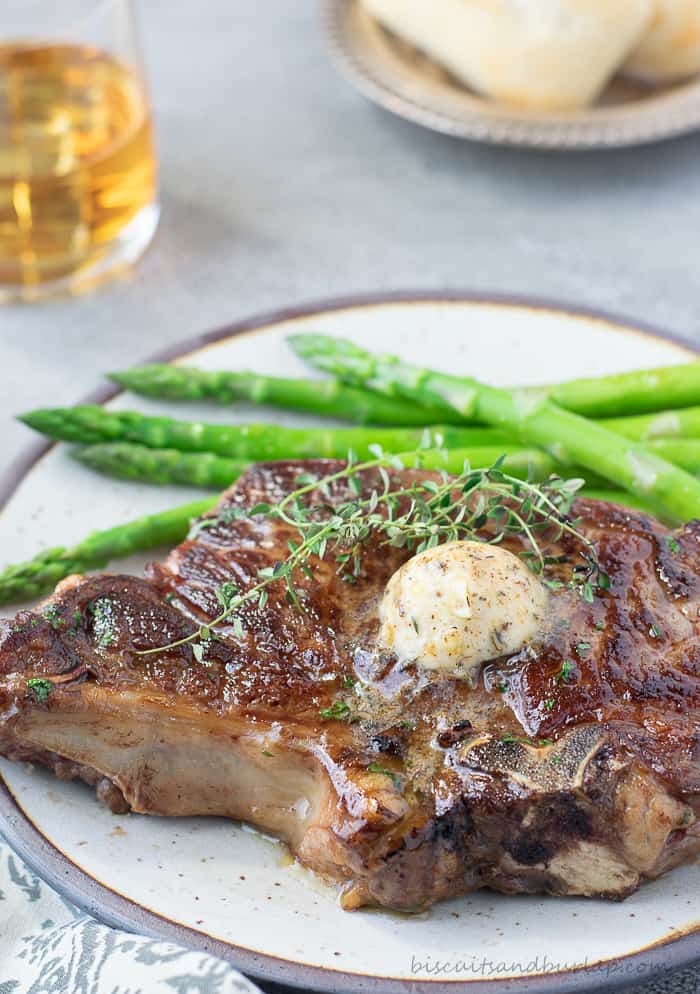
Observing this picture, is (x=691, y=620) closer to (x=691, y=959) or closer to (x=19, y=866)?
(x=691, y=959)

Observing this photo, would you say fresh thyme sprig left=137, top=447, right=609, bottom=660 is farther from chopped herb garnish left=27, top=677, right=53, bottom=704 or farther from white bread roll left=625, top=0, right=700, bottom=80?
white bread roll left=625, top=0, right=700, bottom=80

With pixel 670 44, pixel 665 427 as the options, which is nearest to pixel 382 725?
pixel 665 427

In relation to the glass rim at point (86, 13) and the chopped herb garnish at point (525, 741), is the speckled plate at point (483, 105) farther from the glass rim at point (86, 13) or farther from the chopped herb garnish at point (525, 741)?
the chopped herb garnish at point (525, 741)

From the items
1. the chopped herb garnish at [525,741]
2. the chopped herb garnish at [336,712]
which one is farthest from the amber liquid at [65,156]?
the chopped herb garnish at [525,741]

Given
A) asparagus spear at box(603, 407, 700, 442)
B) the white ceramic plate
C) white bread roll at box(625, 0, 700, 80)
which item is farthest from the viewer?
white bread roll at box(625, 0, 700, 80)

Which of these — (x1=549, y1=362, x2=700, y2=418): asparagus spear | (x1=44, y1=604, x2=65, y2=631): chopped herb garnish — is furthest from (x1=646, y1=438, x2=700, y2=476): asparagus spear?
(x1=44, y1=604, x2=65, y2=631): chopped herb garnish
